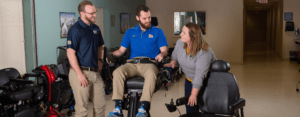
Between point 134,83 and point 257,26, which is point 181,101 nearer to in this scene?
point 134,83

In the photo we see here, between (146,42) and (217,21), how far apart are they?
8.05 metres

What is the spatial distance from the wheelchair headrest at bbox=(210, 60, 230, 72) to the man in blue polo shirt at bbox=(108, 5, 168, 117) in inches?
21.3

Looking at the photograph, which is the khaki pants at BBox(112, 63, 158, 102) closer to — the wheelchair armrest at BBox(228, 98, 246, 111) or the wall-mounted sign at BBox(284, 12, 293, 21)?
the wheelchair armrest at BBox(228, 98, 246, 111)

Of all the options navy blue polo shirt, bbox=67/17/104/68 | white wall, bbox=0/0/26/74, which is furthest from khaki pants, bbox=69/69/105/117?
white wall, bbox=0/0/26/74

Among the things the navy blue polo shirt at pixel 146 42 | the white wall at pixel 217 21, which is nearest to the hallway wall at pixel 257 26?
the white wall at pixel 217 21

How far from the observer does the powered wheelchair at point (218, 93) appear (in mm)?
2766

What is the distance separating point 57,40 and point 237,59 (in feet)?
23.9

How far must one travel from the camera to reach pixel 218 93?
2.88 metres

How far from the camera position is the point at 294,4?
11398 mm

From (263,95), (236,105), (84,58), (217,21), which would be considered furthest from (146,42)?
(217,21)

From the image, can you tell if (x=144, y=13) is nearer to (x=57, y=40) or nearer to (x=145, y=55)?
(x=145, y=55)

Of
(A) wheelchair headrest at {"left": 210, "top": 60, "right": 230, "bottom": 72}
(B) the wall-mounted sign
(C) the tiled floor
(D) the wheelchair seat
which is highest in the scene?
(B) the wall-mounted sign

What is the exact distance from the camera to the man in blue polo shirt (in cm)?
283

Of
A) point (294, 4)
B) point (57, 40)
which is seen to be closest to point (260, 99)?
point (57, 40)
